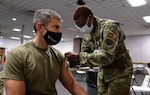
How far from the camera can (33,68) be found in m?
1.39

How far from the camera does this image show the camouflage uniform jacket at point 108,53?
5.48ft

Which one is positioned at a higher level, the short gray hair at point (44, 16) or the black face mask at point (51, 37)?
the short gray hair at point (44, 16)

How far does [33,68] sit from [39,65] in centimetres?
6

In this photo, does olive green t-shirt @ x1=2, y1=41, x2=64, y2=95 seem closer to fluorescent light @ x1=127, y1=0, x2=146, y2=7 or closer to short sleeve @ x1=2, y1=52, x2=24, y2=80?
short sleeve @ x1=2, y1=52, x2=24, y2=80

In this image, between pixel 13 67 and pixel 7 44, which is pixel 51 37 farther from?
pixel 7 44

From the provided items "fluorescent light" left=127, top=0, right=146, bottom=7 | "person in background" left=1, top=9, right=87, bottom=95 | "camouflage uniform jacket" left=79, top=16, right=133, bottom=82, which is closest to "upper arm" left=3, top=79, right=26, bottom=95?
"person in background" left=1, top=9, right=87, bottom=95

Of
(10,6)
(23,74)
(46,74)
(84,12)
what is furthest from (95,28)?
(10,6)

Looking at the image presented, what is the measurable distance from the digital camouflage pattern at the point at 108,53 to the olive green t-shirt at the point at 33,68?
337mm

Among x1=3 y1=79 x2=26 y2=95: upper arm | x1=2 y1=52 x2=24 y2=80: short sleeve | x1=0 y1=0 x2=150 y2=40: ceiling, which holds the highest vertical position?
x1=0 y1=0 x2=150 y2=40: ceiling

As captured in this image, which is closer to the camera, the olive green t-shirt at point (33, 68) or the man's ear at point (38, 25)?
the olive green t-shirt at point (33, 68)

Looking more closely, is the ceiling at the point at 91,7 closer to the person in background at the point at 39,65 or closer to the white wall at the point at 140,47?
the white wall at the point at 140,47

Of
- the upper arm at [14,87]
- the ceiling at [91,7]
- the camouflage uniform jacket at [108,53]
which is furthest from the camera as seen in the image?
the ceiling at [91,7]

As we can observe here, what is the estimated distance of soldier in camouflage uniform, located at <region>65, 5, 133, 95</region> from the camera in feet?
5.51

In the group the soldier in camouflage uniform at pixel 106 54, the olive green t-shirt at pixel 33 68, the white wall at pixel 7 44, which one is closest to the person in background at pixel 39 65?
the olive green t-shirt at pixel 33 68
